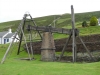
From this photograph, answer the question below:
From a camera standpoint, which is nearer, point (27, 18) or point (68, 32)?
point (68, 32)

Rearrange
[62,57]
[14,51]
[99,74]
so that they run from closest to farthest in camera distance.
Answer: [99,74], [62,57], [14,51]

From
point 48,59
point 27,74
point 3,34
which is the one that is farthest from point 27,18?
point 3,34

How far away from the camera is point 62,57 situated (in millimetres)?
30016

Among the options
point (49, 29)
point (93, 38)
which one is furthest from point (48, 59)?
point (93, 38)

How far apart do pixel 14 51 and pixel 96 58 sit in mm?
14959

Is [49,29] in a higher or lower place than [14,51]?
higher

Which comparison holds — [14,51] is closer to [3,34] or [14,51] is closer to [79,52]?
[79,52]

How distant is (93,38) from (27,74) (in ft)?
Result: 62.2

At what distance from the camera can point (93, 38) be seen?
110ft

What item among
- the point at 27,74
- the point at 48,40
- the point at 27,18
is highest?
the point at 27,18

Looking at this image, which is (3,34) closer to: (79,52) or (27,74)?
(79,52)

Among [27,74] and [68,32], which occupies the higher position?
[68,32]

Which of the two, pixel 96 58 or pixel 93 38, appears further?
pixel 93 38

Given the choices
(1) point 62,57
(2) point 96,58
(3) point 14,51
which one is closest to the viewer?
(2) point 96,58
